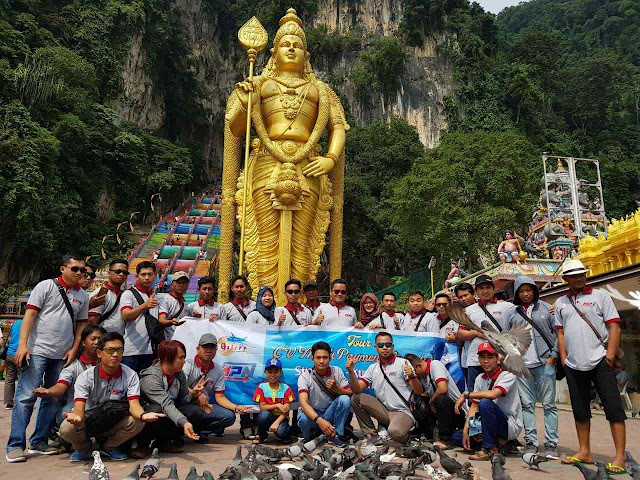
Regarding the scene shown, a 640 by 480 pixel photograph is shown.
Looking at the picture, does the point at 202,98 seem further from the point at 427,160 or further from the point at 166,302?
the point at 166,302

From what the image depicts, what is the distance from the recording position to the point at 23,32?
2256 centimetres

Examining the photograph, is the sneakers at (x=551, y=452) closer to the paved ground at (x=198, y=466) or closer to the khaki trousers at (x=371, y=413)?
the paved ground at (x=198, y=466)

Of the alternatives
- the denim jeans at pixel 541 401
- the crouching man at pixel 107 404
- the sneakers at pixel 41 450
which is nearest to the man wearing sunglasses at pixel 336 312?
the denim jeans at pixel 541 401

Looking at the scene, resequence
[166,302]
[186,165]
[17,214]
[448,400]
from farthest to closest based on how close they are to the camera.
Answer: [186,165] → [17,214] → [166,302] → [448,400]

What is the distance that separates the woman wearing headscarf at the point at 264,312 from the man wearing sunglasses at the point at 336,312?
0.42m

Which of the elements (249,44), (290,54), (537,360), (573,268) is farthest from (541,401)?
(290,54)

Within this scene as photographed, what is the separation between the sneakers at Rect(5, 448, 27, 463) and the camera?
3549mm

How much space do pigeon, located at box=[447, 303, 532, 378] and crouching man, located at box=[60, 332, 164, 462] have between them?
7.10 feet

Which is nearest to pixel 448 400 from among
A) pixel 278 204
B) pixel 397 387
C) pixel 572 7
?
pixel 397 387

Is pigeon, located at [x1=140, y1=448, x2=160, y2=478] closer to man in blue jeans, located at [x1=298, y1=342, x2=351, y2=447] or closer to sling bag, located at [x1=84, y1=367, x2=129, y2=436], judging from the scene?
sling bag, located at [x1=84, y1=367, x2=129, y2=436]

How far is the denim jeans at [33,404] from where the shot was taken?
3643 millimetres

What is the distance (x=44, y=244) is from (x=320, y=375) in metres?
18.7

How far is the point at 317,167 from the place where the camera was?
8.89 meters

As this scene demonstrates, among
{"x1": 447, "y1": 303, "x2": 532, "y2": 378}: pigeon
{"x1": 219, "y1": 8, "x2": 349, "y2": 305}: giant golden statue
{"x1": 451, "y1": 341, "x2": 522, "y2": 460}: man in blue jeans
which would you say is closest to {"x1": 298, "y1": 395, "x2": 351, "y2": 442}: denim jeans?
{"x1": 451, "y1": 341, "x2": 522, "y2": 460}: man in blue jeans
